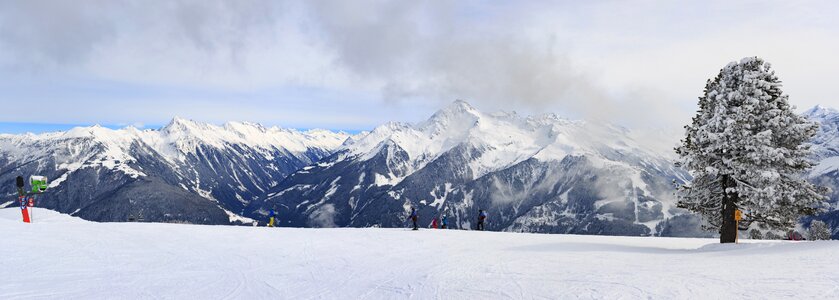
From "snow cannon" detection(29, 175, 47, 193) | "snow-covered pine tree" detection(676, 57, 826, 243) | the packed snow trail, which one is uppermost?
"snow-covered pine tree" detection(676, 57, 826, 243)

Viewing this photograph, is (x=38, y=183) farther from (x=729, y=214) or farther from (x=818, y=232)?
(x=818, y=232)

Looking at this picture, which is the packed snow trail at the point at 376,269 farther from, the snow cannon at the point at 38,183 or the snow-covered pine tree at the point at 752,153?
the snow cannon at the point at 38,183

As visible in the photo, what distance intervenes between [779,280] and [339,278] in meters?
12.7

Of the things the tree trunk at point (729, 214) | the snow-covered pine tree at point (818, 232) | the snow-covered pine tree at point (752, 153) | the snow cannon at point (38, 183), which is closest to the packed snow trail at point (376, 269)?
the tree trunk at point (729, 214)

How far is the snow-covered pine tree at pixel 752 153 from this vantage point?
80.7ft

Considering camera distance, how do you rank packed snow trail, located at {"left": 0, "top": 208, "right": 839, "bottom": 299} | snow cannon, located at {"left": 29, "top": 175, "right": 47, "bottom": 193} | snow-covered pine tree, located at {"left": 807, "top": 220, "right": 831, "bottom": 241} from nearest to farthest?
packed snow trail, located at {"left": 0, "top": 208, "right": 839, "bottom": 299} → snow cannon, located at {"left": 29, "top": 175, "right": 47, "bottom": 193} → snow-covered pine tree, located at {"left": 807, "top": 220, "right": 831, "bottom": 241}

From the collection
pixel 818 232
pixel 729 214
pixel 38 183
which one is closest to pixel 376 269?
pixel 729 214

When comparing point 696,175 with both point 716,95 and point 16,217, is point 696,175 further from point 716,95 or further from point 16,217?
point 16,217

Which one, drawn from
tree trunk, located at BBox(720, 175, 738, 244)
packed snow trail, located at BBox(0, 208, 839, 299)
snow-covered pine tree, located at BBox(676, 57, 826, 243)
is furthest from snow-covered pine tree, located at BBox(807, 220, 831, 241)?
packed snow trail, located at BBox(0, 208, 839, 299)

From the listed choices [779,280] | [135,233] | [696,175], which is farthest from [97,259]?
[696,175]

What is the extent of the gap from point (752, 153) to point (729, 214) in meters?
4.10

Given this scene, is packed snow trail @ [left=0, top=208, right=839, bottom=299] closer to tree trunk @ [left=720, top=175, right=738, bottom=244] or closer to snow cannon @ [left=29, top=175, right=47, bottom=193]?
tree trunk @ [left=720, top=175, right=738, bottom=244]

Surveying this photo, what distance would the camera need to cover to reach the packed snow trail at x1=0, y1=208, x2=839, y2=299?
13445mm

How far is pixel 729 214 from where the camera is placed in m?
26.6
